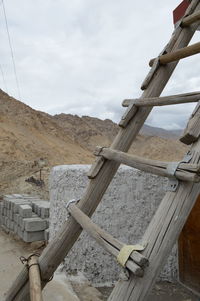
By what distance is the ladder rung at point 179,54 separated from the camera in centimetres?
204

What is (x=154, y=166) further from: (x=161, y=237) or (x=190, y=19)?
(x=190, y=19)

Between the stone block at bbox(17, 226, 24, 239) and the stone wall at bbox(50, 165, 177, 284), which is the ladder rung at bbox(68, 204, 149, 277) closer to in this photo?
the stone wall at bbox(50, 165, 177, 284)

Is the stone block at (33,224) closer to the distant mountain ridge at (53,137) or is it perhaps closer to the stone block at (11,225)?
the stone block at (11,225)

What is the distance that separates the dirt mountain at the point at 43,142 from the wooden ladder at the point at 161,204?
23.2 feet

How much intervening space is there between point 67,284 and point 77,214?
1.74m

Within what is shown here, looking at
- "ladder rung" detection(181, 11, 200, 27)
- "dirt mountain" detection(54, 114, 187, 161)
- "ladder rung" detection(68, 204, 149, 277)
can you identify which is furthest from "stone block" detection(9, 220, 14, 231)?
"dirt mountain" detection(54, 114, 187, 161)

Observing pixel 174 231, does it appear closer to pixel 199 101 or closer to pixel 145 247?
pixel 145 247

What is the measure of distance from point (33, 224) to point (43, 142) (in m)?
14.6

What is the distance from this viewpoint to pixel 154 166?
5.91 feet

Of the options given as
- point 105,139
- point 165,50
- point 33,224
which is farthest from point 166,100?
point 105,139

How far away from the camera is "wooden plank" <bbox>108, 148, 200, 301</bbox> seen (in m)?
1.52

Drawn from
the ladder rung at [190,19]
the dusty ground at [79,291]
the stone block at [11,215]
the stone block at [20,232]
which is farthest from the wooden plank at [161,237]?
the stone block at [11,215]

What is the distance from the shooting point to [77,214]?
7.18 feet

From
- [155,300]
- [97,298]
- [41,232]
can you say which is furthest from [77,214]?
[41,232]
